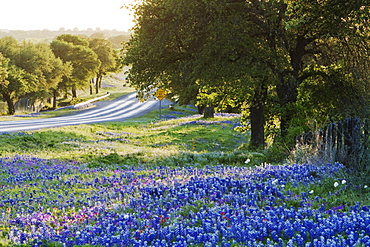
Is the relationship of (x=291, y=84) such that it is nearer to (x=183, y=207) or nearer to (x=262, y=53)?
(x=262, y=53)

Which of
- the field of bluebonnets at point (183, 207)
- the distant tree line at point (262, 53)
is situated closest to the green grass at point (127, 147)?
the field of bluebonnets at point (183, 207)

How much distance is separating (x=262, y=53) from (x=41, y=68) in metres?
53.4

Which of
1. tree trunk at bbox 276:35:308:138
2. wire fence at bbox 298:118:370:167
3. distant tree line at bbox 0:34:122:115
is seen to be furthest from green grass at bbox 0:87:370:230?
distant tree line at bbox 0:34:122:115

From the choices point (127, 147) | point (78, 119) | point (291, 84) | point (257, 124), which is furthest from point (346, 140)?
point (78, 119)

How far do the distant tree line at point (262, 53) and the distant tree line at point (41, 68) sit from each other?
76.8 feet

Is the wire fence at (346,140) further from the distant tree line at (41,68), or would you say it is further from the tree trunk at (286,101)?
the distant tree line at (41,68)

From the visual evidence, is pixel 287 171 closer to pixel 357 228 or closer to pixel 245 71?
pixel 357 228

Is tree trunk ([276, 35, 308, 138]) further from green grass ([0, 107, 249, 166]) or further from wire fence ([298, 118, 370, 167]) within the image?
wire fence ([298, 118, 370, 167])

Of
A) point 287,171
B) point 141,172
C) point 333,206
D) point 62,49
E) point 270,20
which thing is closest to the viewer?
point 333,206

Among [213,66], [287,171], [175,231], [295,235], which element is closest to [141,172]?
[287,171]

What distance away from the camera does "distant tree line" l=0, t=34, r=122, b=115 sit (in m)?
53.8

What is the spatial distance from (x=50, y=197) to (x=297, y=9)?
12.2 metres

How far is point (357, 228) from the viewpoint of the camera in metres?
5.25

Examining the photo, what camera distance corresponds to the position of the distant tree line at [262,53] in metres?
15.8
